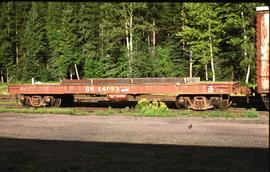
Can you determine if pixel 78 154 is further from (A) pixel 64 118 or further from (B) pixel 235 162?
(A) pixel 64 118

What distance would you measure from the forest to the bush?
68.8 ft

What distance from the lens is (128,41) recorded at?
159 feet

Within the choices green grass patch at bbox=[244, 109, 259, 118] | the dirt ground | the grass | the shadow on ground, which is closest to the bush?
the grass

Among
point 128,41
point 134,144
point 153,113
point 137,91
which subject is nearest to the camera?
point 134,144

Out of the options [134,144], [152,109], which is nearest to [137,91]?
[152,109]

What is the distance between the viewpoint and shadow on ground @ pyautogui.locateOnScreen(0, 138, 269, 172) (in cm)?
930

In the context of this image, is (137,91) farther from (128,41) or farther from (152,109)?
(128,41)

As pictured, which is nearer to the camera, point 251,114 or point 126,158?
point 126,158

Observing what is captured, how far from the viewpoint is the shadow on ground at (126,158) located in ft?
30.5

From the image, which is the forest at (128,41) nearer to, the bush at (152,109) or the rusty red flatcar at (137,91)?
the rusty red flatcar at (137,91)

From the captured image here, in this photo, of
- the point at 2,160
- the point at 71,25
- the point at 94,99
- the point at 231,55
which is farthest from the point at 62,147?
the point at 71,25

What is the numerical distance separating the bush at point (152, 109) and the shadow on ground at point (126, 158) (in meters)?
7.23

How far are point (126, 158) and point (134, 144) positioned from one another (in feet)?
6.34

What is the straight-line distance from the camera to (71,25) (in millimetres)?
58594
